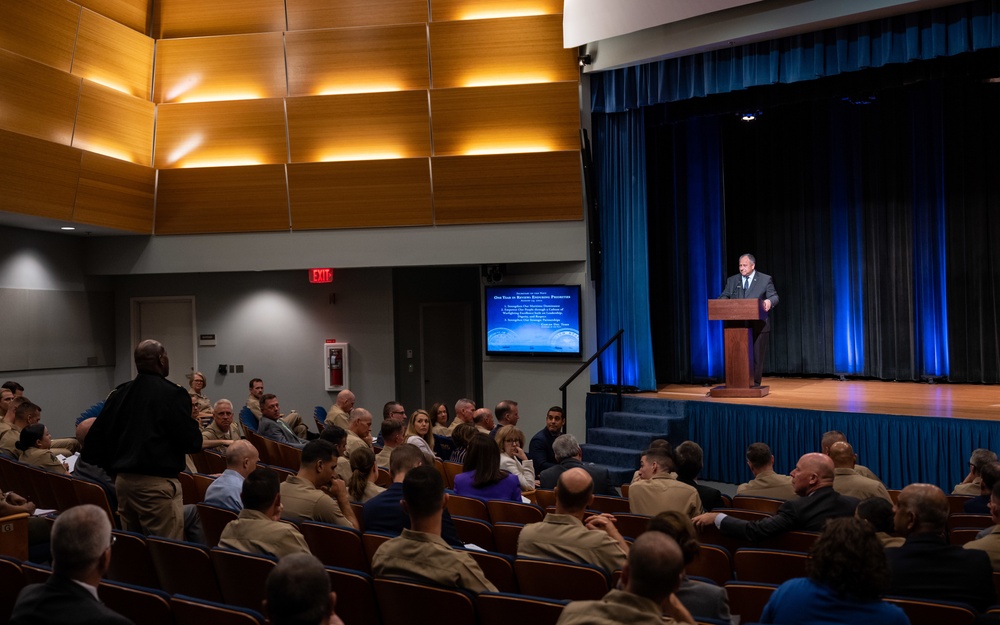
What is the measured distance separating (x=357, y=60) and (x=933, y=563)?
989cm

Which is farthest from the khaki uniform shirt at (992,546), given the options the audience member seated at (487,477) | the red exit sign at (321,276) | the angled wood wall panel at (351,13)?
the red exit sign at (321,276)

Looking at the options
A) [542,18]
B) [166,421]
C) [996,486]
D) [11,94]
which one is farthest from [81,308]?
[996,486]

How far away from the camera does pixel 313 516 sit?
4805 millimetres

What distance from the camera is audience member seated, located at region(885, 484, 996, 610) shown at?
3.55m

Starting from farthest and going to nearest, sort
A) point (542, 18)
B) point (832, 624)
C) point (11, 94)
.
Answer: point (542, 18)
point (11, 94)
point (832, 624)

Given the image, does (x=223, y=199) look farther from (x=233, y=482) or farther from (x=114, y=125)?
(x=233, y=482)

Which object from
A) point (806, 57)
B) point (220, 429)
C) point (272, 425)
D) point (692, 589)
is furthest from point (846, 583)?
point (806, 57)

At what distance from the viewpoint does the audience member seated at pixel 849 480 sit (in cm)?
536

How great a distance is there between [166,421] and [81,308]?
8.86m

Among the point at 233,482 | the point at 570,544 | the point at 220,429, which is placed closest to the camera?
the point at 570,544

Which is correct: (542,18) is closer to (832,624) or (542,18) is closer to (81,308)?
(81,308)

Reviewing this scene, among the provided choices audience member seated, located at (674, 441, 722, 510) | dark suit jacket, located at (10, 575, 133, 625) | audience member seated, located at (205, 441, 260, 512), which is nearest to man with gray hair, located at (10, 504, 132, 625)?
dark suit jacket, located at (10, 575, 133, 625)

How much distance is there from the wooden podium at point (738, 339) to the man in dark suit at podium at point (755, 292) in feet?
0.76

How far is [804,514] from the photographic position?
15.3 feet
